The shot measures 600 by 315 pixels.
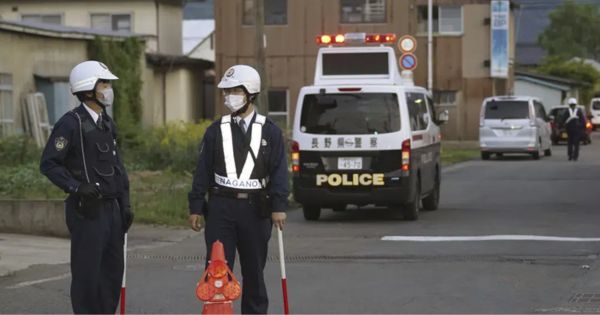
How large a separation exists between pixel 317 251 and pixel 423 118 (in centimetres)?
495

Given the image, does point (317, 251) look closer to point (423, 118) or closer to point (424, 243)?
point (424, 243)

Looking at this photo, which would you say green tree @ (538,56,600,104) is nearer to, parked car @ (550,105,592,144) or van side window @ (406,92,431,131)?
parked car @ (550,105,592,144)

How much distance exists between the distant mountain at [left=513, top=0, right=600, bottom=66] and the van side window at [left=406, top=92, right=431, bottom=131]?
2985 inches

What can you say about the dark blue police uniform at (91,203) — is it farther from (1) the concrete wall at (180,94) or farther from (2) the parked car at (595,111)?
(2) the parked car at (595,111)

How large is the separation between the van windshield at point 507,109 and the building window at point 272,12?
10.4 metres

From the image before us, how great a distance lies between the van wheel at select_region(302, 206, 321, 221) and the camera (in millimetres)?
16872

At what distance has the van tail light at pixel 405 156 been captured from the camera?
15.8 m

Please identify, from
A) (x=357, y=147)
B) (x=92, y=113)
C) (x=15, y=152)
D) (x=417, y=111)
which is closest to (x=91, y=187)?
(x=92, y=113)

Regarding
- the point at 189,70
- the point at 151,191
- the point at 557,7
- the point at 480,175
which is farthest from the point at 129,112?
the point at 557,7

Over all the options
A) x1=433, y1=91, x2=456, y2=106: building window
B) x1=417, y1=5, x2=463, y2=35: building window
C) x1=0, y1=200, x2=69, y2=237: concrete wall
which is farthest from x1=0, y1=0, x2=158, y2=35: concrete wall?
x1=0, y1=200, x2=69, y2=237: concrete wall

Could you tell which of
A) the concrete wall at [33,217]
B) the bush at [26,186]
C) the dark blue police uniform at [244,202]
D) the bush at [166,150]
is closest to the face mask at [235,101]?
the dark blue police uniform at [244,202]

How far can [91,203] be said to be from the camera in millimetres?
7129

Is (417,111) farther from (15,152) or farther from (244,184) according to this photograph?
(244,184)

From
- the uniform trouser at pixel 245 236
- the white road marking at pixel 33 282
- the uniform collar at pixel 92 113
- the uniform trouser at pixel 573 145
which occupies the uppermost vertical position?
the uniform collar at pixel 92 113
